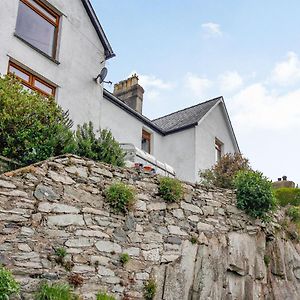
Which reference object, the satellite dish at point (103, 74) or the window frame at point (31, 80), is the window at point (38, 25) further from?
the satellite dish at point (103, 74)

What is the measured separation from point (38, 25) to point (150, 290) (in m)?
8.15

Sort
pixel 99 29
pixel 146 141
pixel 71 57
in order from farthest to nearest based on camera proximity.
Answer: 1. pixel 146 141
2. pixel 99 29
3. pixel 71 57

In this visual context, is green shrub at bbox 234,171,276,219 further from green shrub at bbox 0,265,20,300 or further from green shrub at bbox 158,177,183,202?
green shrub at bbox 0,265,20,300

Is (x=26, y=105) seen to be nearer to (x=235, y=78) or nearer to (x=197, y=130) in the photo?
(x=235, y=78)

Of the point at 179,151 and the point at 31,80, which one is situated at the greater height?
the point at 31,80

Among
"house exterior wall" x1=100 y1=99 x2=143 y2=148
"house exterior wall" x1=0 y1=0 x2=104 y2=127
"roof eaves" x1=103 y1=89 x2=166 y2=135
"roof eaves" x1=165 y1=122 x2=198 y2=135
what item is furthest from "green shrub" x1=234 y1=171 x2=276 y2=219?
"roof eaves" x1=165 y1=122 x2=198 y2=135

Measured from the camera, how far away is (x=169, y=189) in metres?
9.64

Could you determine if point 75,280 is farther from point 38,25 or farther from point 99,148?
point 38,25

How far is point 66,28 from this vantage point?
44.5ft

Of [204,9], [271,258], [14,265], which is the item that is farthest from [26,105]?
[271,258]

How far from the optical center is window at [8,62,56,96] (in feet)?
38.7

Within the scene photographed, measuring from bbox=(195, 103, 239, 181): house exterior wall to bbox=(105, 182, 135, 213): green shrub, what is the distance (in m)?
8.37

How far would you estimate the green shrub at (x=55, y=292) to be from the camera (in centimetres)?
678

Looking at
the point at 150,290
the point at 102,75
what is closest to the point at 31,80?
the point at 102,75
